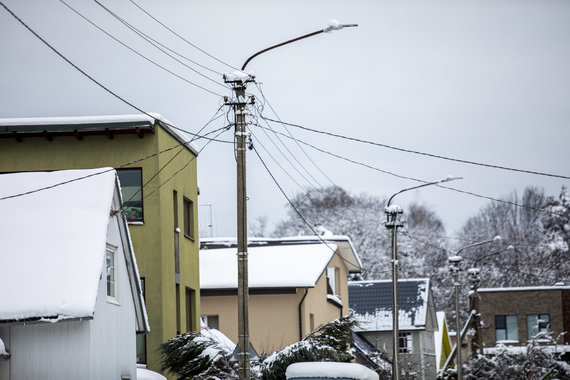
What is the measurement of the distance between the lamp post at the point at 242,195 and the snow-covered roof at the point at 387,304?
3663 cm

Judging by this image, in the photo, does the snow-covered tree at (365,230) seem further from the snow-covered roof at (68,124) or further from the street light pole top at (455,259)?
the snow-covered roof at (68,124)

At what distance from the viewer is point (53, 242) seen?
797 inches

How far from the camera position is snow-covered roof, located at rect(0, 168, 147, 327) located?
61.6 ft

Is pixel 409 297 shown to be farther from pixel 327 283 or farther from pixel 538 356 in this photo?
pixel 327 283

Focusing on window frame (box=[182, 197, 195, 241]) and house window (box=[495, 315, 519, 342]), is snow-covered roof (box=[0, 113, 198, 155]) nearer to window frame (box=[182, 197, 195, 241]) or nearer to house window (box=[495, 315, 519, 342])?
window frame (box=[182, 197, 195, 241])

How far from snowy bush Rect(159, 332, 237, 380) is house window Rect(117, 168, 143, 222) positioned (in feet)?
15.4

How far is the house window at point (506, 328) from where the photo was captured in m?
67.4

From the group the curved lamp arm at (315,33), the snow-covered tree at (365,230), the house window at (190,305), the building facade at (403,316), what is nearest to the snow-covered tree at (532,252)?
the snow-covered tree at (365,230)

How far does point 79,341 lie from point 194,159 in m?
12.7

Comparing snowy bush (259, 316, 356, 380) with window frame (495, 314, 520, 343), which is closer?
snowy bush (259, 316, 356, 380)

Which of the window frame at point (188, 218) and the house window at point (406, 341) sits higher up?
the window frame at point (188, 218)

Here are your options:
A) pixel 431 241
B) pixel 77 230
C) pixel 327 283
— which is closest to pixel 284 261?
pixel 327 283

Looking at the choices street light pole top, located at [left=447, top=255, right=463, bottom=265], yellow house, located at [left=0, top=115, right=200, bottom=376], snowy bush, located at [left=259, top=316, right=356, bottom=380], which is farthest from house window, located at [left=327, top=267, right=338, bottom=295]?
snowy bush, located at [left=259, top=316, right=356, bottom=380]

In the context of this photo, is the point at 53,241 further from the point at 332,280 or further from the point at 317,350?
the point at 332,280
